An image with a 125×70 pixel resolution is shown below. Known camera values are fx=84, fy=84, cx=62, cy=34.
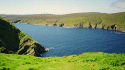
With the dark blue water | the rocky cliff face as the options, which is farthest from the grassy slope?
the dark blue water

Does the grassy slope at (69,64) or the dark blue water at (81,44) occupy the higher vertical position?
the grassy slope at (69,64)

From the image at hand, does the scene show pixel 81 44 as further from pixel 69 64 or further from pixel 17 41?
pixel 69 64

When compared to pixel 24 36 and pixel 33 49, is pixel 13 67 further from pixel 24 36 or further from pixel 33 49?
pixel 24 36

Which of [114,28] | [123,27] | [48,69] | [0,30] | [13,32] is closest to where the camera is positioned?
[48,69]

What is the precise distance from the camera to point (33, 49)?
5969cm

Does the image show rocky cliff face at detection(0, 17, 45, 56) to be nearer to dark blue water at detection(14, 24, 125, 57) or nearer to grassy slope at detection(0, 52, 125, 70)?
dark blue water at detection(14, 24, 125, 57)

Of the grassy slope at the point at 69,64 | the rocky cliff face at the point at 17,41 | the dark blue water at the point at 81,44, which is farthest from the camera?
the dark blue water at the point at 81,44

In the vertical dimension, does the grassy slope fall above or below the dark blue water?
above

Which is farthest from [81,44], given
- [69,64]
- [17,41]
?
[69,64]

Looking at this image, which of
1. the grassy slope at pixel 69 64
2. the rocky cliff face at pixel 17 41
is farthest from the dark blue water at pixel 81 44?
the grassy slope at pixel 69 64

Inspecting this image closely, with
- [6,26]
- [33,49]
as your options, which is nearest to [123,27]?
[33,49]

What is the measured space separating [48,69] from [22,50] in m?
45.7

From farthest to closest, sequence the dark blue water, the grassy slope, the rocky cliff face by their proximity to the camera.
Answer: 1. the dark blue water
2. the rocky cliff face
3. the grassy slope

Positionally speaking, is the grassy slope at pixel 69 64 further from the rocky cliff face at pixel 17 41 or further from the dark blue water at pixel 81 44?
the dark blue water at pixel 81 44
